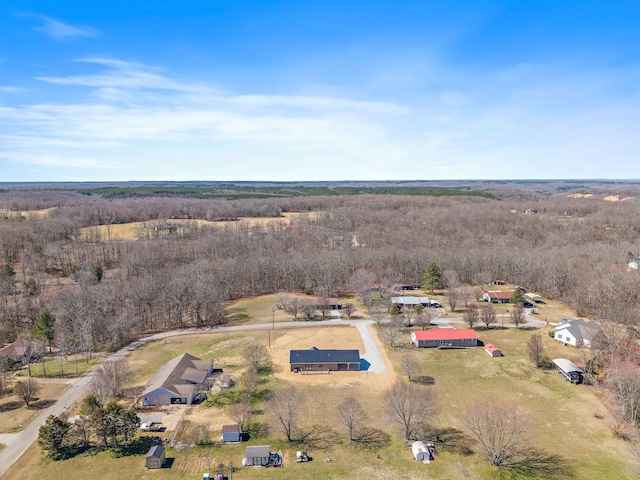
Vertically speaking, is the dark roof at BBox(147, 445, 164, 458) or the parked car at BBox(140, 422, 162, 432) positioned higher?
the dark roof at BBox(147, 445, 164, 458)

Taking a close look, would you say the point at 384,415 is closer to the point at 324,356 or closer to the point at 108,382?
the point at 324,356

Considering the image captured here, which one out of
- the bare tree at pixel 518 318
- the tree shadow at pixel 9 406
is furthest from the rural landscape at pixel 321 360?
the bare tree at pixel 518 318

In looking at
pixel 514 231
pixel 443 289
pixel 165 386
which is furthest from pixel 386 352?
pixel 514 231

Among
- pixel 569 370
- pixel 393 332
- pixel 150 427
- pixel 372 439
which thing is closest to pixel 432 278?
pixel 393 332

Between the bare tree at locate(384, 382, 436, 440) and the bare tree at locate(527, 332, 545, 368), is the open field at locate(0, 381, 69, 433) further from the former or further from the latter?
the bare tree at locate(527, 332, 545, 368)

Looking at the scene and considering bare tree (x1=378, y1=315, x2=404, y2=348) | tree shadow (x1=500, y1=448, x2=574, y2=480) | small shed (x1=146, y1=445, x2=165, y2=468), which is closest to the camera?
tree shadow (x1=500, y1=448, x2=574, y2=480)

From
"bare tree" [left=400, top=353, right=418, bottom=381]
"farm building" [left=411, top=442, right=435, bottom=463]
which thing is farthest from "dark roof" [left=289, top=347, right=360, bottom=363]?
"farm building" [left=411, top=442, right=435, bottom=463]
